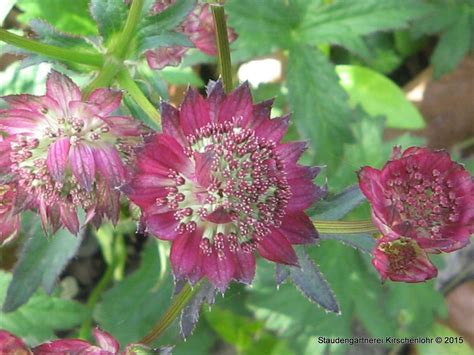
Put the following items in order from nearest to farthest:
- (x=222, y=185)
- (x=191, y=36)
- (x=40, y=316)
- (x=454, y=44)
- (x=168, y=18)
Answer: (x=222, y=185)
(x=168, y=18)
(x=191, y=36)
(x=40, y=316)
(x=454, y=44)

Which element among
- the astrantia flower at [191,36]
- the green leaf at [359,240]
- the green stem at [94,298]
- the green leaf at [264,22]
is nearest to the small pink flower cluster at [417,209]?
the green leaf at [359,240]

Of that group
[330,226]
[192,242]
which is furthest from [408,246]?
[192,242]

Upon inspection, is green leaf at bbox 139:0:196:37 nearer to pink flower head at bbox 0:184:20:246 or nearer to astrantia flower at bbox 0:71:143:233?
astrantia flower at bbox 0:71:143:233

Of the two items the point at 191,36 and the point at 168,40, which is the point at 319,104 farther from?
the point at 168,40

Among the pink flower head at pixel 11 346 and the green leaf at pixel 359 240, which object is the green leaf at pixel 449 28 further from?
the pink flower head at pixel 11 346

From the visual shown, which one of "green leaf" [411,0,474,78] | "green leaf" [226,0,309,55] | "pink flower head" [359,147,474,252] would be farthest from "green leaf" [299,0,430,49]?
"pink flower head" [359,147,474,252]

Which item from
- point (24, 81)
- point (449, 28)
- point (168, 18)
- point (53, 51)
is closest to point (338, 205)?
point (168, 18)

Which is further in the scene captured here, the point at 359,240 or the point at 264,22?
the point at 264,22
